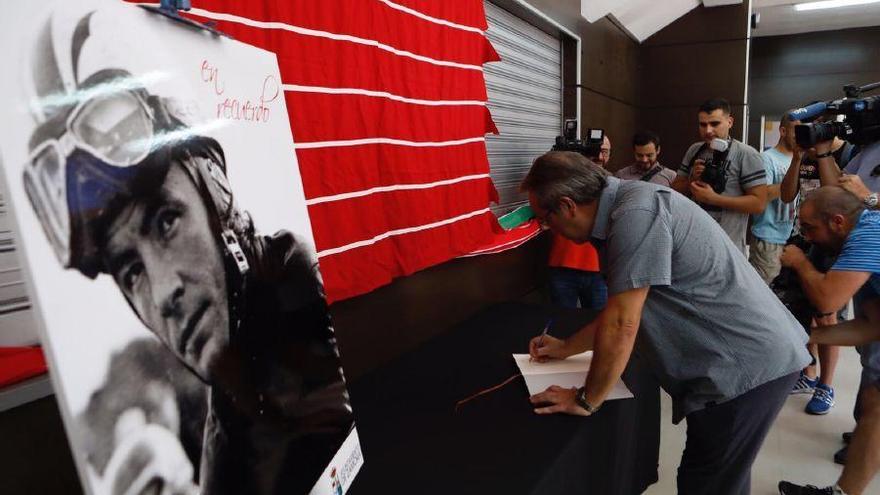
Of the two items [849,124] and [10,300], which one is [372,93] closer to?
[10,300]

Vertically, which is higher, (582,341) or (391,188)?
(391,188)

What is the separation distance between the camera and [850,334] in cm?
172

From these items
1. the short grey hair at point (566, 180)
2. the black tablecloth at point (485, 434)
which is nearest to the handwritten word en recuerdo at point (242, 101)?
the short grey hair at point (566, 180)

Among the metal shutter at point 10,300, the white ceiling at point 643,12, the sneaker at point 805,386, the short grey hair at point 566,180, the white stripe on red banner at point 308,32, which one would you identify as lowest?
the sneaker at point 805,386

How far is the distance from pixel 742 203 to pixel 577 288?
1003mm

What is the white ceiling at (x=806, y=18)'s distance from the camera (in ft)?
21.0

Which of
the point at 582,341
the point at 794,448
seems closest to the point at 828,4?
the point at 794,448

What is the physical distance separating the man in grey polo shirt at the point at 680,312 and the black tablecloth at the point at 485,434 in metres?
0.11

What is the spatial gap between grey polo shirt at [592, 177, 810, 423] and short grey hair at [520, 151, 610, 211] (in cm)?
3

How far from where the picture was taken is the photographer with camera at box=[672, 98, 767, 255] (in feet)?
9.35

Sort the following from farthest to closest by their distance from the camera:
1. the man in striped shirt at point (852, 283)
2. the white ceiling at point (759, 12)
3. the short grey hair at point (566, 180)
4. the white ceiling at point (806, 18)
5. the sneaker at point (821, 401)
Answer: the white ceiling at point (806, 18) → the white ceiling at point (759, 12) → the sneaker at point (821, 401) → the man in striped shirt at point (852, 283) → the short grey hair at point (566, 180)

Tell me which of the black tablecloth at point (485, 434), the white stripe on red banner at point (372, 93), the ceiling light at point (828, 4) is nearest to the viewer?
the black tablecloth at point (485, 434)

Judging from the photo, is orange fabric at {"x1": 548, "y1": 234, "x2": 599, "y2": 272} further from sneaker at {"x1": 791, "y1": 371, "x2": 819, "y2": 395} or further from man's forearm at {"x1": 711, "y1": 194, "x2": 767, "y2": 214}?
sneaker at {"x1": 791, "y1": 371, "x2": 819, "y2": 395}

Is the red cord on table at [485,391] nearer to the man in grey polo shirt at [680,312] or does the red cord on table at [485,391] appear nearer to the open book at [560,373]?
the open book at [560,373]
